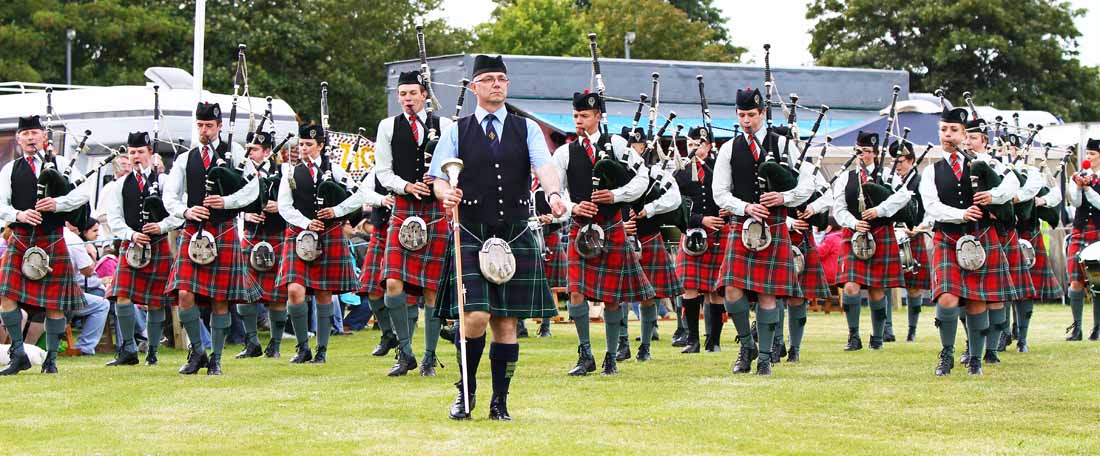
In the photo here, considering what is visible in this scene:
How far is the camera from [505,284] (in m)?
6.10

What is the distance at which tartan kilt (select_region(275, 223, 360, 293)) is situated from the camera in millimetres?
9562

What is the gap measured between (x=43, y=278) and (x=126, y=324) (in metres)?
0.64

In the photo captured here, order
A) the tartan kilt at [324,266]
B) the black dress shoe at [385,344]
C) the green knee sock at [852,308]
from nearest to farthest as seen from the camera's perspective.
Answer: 1. the tartan kilt at [324,266]
2. the black dress shoe at [385,344]
3. the green knee sock at [852,308]

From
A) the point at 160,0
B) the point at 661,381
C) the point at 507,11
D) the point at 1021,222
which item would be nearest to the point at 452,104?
the point at 1021,222

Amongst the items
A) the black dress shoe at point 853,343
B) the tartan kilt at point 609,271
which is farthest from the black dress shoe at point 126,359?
the black dress shoe at point 853,343

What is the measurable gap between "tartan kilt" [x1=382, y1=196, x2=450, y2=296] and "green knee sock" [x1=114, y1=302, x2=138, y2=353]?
199cm

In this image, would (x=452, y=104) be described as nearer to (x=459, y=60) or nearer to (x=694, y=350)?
(x=459, y=60)

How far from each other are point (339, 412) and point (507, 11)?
36820 mm

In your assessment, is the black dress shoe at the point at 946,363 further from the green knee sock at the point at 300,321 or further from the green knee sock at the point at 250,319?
the green knee sock at the point at 250,319

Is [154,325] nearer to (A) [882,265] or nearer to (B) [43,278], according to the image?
(B) [43,278]

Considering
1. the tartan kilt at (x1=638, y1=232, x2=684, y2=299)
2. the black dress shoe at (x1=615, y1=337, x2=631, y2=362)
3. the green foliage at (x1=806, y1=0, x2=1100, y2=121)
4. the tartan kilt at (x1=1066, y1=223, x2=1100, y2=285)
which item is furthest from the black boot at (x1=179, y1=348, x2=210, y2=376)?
the green foliage at (x1=806, y1=0, x2=1100, y2=121)

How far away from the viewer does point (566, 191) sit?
8.96 metres

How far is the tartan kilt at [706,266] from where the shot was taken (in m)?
9.99

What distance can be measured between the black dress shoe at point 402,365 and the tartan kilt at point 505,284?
195cm
